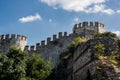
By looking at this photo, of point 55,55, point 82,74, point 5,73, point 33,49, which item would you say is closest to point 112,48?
point 82,74

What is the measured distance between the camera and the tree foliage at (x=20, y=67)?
25578mm

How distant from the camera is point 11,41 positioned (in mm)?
44156

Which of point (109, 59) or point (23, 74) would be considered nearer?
point (109, 59)

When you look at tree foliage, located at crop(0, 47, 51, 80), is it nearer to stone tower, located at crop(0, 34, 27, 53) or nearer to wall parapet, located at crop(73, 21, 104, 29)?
wall parapet, located at crop(73, 21, 104, 29)

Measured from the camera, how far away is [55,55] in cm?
4059

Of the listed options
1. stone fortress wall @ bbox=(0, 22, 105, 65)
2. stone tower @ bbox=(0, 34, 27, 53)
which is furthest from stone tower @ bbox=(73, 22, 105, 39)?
stone tower @ bbox=(0, 34, 27, 53)

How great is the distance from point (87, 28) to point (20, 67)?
49.8 feet

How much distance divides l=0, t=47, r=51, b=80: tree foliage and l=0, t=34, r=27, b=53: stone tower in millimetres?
12313

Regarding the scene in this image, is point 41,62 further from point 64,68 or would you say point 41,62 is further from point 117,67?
point 117,67

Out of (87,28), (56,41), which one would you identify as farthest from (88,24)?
(56,41)

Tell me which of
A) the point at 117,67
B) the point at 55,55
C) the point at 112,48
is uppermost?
the point at 55,55

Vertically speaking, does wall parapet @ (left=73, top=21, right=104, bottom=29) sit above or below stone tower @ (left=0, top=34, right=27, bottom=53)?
above

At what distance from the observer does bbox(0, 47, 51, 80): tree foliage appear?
2558cm

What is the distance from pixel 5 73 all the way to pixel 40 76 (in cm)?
493
